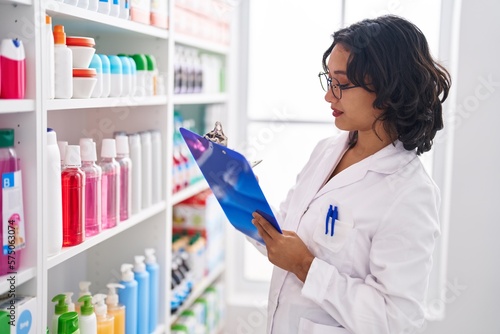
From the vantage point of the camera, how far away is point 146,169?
2.10 m

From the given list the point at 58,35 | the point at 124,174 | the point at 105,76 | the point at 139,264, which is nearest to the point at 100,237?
the point at 124,174

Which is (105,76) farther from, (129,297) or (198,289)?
(198,289)

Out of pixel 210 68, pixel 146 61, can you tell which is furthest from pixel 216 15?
pixel 146 61

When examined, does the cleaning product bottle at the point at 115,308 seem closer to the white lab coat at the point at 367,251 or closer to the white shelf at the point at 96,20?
the white lab coat at the point at 367,251

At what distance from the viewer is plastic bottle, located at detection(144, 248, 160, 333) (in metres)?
2.18

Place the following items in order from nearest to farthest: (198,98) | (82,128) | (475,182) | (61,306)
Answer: (61,306) → (82,128) → (198,98) → (475,182)

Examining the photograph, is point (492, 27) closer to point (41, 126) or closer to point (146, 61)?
point (146, 61)

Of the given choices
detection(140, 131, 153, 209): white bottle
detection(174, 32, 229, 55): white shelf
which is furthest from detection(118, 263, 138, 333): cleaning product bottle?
detection(174, 32, 229, 55): white shelf

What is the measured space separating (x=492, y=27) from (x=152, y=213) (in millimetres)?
1979

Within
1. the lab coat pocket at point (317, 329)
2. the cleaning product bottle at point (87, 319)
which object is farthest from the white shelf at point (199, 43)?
the lab coat pocket at point (317, 329)

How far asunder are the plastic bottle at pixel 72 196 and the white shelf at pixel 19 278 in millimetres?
212

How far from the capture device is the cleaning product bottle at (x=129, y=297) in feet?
6.46

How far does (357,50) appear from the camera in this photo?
1.56 meters

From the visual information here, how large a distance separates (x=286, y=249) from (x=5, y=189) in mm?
755
